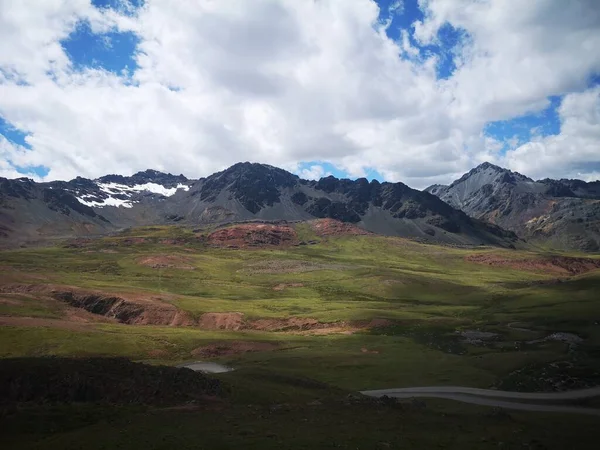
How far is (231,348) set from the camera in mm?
88188

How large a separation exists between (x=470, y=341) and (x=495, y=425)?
52.1 meters

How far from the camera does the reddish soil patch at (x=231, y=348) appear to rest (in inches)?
Answer: 3349

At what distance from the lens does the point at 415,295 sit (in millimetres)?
175000

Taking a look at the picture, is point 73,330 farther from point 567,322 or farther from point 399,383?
point 567,322

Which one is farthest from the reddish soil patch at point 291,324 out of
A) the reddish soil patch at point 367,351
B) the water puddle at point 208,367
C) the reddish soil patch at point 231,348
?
the water puddle at point 208,367

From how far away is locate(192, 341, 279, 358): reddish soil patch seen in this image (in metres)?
85.1

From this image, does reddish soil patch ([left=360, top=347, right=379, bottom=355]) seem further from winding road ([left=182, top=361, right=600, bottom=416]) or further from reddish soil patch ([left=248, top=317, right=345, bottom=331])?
reddish soil patch ([left=248, top=317, right=345, bottom=331])

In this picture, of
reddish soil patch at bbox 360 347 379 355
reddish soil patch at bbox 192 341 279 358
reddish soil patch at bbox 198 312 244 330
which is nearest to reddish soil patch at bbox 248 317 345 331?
reddish soil patch at bbox 198 312 244 330

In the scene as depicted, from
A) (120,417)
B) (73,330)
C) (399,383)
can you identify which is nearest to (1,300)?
(73,330)

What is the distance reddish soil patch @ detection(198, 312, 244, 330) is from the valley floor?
39 centimetres

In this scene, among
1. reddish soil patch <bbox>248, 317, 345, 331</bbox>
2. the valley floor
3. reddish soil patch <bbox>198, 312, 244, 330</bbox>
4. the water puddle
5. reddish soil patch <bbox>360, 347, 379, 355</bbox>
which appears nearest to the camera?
the valley floor

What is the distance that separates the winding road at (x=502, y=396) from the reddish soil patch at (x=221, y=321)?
61542mm

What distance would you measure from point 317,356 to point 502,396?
32.0 m

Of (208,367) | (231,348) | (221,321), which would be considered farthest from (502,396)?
(221,321)
